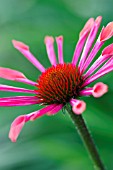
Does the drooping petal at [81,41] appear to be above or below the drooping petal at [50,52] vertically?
below

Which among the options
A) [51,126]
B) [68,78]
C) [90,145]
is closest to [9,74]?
[68,78]

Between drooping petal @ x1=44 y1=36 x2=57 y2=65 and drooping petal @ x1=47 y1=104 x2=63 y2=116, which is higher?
drooping petal @ x1=44 y1=36 x2=57 y2=65

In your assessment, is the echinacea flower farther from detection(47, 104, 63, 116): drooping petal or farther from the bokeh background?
the bokeh background

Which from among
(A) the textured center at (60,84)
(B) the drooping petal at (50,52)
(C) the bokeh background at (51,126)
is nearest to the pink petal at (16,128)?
(A) the textured center at (60,84)

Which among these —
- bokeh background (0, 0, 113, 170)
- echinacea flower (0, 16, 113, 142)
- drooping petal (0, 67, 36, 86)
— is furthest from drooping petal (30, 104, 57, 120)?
bokeh background (0, 0, 113, 170)

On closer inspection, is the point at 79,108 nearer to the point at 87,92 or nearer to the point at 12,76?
the point at 87,92

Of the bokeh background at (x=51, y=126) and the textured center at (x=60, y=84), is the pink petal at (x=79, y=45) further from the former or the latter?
the bokeh background at (x=51, y=126)

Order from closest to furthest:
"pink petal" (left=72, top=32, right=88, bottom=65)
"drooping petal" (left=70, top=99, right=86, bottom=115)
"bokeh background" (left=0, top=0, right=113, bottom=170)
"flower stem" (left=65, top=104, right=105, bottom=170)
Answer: "drooping petal" (left=70, top=99, right=86, bottom=115) → "flower stem" (left=65, top=104, right=105, bottom=170) → "pink petal" (left=72, top=32, right=88, bottom=65) → "bokeh background" (left=0, top=0, right=113, bottom=170)

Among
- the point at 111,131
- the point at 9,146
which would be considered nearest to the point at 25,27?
the point at 9,146
